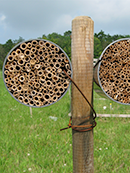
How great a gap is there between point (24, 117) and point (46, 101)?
4.08 metres

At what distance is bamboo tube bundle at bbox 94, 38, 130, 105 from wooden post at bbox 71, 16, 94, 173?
1.03 feet

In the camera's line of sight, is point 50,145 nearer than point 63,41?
Yes

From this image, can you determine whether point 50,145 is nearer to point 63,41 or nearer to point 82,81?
point 82,81

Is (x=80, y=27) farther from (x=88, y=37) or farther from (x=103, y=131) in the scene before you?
(x=103, y=131)

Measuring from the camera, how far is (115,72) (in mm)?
2094

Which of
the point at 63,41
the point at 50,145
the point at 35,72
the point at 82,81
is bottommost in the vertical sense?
the point at 50,145

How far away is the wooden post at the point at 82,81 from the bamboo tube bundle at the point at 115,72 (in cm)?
31

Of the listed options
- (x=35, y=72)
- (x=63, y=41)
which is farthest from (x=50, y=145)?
(x=63, y=41)

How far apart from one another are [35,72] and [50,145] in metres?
2.52

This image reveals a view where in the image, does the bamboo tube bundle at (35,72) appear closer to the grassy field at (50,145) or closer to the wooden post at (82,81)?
the wooden post at (82,81)

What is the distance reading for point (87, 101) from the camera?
1.70m

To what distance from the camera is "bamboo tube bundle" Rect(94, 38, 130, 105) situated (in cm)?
205

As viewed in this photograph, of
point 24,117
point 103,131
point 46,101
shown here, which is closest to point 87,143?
point 46,101

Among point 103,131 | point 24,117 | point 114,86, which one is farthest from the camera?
point 24,117
